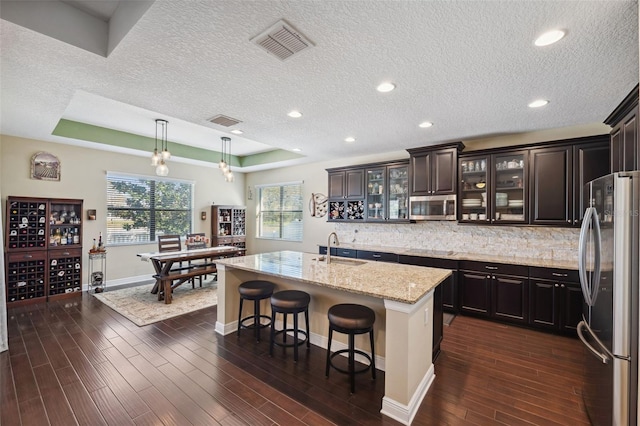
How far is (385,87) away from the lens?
268 centimetres

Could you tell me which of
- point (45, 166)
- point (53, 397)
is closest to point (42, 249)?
point (45, 166)

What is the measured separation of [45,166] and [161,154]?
93.2 inches

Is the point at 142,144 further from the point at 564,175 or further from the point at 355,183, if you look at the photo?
the point at 564,175

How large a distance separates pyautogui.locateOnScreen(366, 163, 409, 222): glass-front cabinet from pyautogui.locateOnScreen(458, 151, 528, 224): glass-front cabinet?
0.97 m

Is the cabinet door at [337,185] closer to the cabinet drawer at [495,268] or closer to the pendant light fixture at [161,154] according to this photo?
the cabinet drawer at [495,268]

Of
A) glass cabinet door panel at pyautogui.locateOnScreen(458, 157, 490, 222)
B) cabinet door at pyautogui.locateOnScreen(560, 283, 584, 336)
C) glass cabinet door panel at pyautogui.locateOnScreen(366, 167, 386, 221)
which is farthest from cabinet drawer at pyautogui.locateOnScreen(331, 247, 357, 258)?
cabinet door at pyautogui.locateOnScreen(560, 283, 584, 336)

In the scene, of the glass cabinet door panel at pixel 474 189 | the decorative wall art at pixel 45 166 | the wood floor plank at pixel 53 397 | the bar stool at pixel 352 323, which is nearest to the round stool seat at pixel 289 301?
the bar stool at pixel 352 323

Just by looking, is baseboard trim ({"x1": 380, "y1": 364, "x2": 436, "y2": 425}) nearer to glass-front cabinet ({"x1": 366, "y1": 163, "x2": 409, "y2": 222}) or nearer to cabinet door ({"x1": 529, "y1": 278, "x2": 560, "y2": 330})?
cabinet door ({"x1": 529, "y1": 278, "x2": 560, "y2": 330})

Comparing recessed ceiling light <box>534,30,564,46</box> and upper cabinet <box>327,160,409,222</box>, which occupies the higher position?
→ recessed ceiling light <box>534,30,564,46</box>

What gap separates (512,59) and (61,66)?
3725mm

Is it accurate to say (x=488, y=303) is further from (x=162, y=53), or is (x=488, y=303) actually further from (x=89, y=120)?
(x=89, y=120)

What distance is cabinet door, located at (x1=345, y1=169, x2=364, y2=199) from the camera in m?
5.50

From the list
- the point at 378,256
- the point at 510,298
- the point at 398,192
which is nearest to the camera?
the point at 510,298

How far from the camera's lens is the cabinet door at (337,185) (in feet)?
18.9
